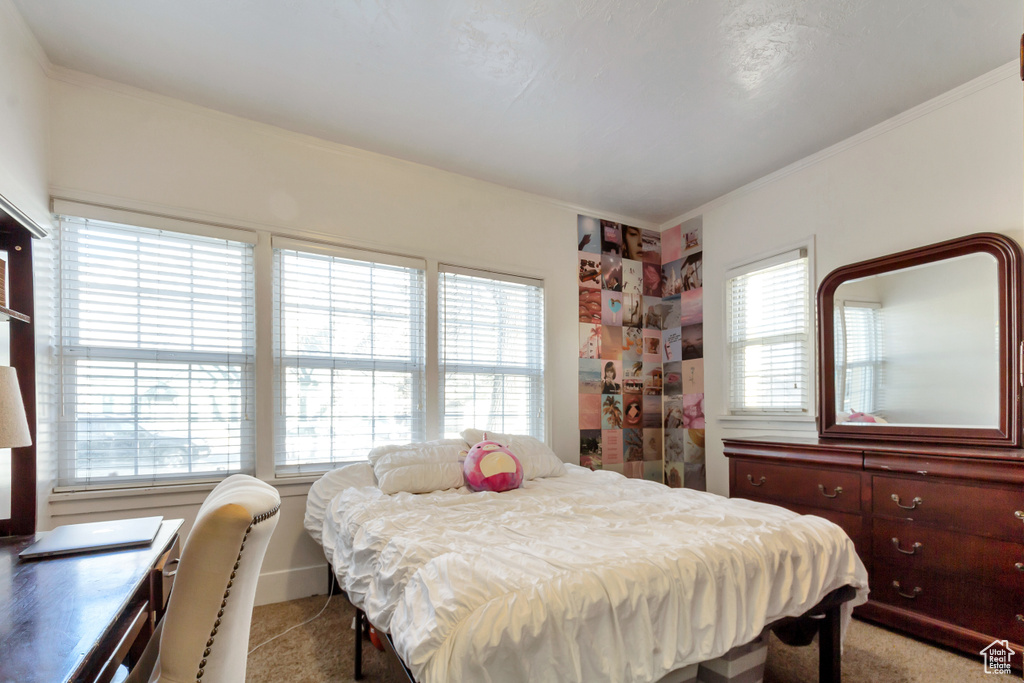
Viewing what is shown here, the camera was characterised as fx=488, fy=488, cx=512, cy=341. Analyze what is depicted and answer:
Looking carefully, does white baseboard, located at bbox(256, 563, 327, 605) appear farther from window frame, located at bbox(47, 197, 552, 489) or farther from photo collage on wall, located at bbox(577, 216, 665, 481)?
photo collage on wall, located at bbox(577, 216, 665, 481)

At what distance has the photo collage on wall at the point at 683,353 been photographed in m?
4.03

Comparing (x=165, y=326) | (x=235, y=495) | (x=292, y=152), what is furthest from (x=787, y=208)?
(x=165, y=326)

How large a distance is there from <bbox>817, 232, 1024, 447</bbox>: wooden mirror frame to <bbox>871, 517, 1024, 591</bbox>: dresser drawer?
1.72 ft

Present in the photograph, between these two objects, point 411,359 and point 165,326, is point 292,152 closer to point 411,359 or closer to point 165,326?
point 165,326

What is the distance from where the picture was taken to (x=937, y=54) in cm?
227

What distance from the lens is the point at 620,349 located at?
4199mm

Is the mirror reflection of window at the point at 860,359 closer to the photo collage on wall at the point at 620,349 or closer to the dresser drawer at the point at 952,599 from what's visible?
the dresser drawer at the point at 952,599

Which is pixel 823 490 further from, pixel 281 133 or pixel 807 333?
pixel 281 133

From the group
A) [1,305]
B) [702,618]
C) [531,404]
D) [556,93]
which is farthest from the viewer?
[531,404]

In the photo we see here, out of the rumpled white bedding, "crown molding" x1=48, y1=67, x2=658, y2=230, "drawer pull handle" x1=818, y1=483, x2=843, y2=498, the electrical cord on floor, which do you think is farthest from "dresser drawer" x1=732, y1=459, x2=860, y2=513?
the electrical cord on floor

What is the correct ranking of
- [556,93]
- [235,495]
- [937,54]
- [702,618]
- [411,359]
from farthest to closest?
[411,359], [556,93], [937,54], [702,618], [235,495]

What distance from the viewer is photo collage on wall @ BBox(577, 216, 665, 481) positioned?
159 inches

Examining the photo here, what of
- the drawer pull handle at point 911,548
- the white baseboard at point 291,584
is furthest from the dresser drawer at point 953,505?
the white baseboard at point 291,584

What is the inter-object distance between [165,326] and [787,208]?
156 inches
